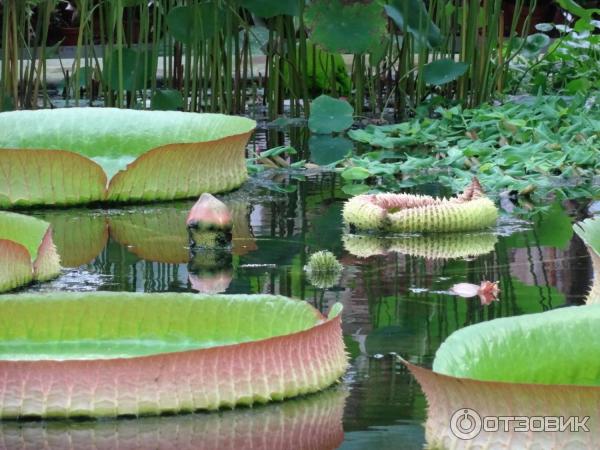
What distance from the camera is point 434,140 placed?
19.0 feet

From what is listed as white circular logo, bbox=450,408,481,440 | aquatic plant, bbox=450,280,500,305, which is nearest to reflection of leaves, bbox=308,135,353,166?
aquatic plant, bbox=450,280,500,305

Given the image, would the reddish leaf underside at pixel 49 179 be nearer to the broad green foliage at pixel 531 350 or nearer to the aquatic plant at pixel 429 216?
the aquatic plant at pixel 429 216

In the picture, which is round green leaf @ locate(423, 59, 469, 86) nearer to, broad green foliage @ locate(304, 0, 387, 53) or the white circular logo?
broad green foliage @ locate(304, 0, 387, 53)

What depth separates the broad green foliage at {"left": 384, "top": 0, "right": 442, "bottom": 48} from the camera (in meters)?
6.50

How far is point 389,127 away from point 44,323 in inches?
150

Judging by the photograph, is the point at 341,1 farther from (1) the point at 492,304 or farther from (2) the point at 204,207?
(1) the point at 492,304

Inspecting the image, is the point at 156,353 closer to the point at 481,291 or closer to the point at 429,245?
the point at 481,291

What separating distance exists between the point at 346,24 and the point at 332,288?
132 inches

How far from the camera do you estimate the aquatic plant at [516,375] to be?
174 centimetres

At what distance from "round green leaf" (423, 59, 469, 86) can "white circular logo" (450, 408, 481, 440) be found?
4.74 metres

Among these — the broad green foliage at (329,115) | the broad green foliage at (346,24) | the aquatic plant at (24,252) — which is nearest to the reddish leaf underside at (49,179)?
the aquatic plant at (24,252)

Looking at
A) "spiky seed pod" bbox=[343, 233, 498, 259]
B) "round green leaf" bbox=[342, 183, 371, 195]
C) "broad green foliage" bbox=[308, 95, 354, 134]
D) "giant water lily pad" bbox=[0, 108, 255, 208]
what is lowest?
"spiky seed pod" bbox=[343, 233, 498, 259]

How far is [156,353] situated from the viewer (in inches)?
87.7

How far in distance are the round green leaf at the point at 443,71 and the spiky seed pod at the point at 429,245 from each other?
2.78 meters
